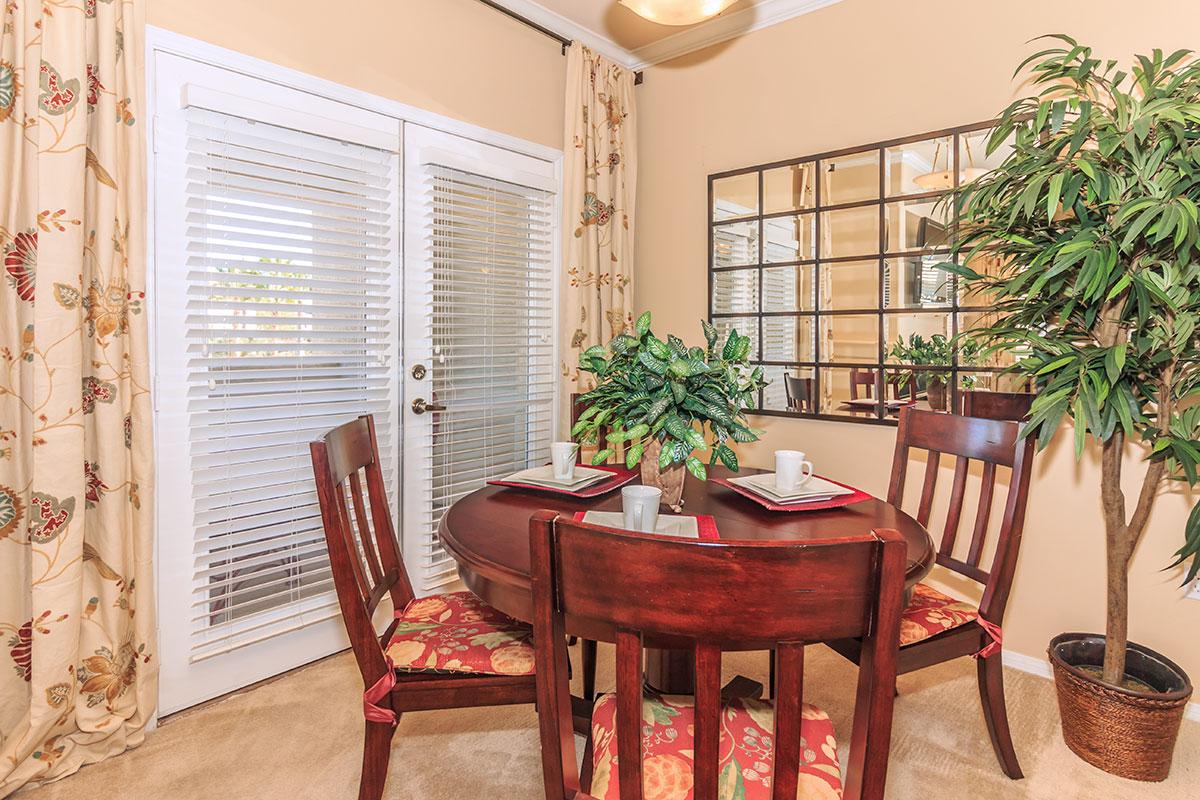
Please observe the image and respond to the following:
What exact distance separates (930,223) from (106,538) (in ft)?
9.97

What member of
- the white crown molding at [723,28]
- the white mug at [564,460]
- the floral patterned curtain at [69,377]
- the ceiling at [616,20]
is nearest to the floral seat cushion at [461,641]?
the white mug at [564,460]

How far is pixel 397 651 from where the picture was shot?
1.54 metres

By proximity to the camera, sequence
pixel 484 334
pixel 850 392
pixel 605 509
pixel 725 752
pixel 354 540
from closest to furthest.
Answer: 1. pixel 725 752
2. pixel 354 540
3. pixel 605 509
4. pixel 850 392
5. pixel 484 334

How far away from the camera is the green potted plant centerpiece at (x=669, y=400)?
1.63m

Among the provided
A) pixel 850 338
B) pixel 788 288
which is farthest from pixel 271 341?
pixel 850 338

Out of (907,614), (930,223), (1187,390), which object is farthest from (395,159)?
(1187,390)

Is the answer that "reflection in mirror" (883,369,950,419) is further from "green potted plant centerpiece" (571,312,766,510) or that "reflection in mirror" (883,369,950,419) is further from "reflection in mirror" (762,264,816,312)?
"green potted plant centerpiece" (571,312,766,510)

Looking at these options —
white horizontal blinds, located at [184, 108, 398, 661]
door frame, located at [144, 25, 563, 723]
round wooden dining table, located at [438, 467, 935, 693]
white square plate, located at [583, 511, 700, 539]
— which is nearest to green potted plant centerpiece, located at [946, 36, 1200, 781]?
round wooden dining table, located at [438, 467, 935, 693]

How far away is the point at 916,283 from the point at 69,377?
9.45ft

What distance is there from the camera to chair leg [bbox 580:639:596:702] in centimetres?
213

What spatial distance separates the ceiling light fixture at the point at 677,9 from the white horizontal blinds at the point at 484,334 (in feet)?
3.60

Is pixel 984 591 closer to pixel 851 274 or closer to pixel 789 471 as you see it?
pixel 789 471

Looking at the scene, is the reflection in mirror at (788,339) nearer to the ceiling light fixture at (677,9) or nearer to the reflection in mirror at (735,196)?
the reflection in mirror at (735,196)

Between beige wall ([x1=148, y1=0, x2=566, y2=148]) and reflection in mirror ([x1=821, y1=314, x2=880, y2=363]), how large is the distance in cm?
160
